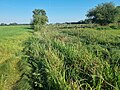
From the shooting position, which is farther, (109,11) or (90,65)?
(109,11)

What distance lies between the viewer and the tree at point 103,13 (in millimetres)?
66562

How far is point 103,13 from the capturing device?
68312mm

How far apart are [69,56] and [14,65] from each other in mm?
4476

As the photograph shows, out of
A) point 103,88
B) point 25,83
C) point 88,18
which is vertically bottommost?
point 88,18

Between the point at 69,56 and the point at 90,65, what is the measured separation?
2.81 meters

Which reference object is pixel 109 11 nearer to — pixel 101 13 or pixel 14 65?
pixel 101 13

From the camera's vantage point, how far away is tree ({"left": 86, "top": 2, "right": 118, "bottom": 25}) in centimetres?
6656

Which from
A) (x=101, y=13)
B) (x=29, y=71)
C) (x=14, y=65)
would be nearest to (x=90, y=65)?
(x=29, y=71)

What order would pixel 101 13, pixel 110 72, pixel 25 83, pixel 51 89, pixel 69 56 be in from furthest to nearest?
pixel 101 13 → pixel 69 56 → pixel 25 83 → pixel 51 89 → pixel 110 72

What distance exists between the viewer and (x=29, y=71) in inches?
481

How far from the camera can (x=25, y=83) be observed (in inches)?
399

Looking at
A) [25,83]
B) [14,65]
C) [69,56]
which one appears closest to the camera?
[25,83]

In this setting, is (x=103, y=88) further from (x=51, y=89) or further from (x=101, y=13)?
(x=101, y=13)

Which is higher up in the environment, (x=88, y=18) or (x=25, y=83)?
(x=25, y=83)
